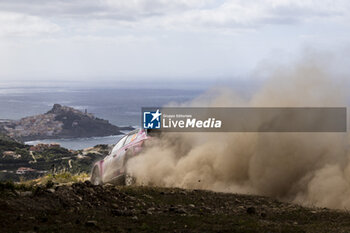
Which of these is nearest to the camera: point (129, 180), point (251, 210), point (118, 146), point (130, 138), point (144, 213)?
point (144, 213)

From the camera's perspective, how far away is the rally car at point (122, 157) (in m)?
16.2

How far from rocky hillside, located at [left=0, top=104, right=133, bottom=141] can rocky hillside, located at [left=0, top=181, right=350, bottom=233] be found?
68355mm

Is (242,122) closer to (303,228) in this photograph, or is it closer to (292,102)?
(292,102)

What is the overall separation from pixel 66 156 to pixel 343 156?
126 ft

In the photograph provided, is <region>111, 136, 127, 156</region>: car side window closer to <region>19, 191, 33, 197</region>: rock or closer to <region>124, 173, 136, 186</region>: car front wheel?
<region>124, 173, 136, 186</region>: car front wheel

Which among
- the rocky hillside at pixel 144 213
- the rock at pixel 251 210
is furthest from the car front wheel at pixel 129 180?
the rock at pixel 251 210

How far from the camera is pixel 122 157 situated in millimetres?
16281

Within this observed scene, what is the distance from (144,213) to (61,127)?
7604cm

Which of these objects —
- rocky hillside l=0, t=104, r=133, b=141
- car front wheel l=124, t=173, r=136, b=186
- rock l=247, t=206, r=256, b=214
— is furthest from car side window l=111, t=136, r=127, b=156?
rocky hillside l=0, t=104, r=133, b=141

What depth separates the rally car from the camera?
1616cm

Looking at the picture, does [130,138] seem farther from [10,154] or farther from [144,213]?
[10,154]

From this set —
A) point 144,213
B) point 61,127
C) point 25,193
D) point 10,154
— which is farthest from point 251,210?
point 61,127

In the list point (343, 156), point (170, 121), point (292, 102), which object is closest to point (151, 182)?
point (170, 121)

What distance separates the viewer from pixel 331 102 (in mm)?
13867
